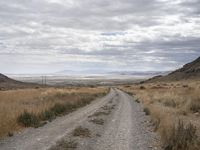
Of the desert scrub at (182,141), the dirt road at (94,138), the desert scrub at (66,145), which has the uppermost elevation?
the desert scrub at (182,141)

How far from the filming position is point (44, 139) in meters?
15.2

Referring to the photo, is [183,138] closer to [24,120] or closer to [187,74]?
[24,120]

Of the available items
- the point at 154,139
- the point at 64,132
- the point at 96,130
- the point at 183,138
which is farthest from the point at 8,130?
the point at 183,138

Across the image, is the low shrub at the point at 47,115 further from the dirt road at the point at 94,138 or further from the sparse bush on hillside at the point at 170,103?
the sparse bush on hillside at the point at 170,103

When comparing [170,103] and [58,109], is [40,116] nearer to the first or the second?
[58,109]

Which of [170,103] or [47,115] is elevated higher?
[47,115]

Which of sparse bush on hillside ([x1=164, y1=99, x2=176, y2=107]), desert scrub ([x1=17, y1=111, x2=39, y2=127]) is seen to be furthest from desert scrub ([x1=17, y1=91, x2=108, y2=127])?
sparse bush on hillside ([x1=164, y1=99, x2=176, y2=107])

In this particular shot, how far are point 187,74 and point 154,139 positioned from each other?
566ft

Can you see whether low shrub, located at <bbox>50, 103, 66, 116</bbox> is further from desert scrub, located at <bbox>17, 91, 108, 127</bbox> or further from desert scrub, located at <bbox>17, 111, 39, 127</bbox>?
desert scrub, located at <bbox>17, 111, 39, 127</bbox>

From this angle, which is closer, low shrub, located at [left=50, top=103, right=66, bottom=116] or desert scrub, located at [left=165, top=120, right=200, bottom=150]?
desert scrub, located at [left=165, top=120, right=200, bottom=150]

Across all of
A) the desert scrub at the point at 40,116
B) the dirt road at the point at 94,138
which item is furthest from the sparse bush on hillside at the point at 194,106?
the desert scrub at the point at 40,116

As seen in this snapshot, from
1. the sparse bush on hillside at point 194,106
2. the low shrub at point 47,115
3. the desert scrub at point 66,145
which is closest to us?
the desert scrub at point 66,145

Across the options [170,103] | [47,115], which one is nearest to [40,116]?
[47,115]

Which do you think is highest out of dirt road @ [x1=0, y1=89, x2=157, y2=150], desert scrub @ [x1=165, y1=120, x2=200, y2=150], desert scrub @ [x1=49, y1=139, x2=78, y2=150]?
desert scrub @ [x1=165, y1=120, x2=200, y2=150]
